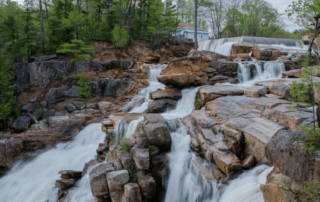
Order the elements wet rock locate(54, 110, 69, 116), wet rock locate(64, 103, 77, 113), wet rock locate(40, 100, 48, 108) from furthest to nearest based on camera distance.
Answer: wet rock locate(40, 100, 48, 108)
wet rock locate(64, 103, 77, 113)
wet rock locate(54, 110, 69, 116)

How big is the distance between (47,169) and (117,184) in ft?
18.1

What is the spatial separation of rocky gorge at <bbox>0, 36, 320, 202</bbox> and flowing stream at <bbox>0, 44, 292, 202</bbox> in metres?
0.04

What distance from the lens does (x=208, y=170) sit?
589 centimetres

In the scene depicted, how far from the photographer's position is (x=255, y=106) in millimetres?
7289

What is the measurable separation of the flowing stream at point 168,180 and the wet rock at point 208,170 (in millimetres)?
130

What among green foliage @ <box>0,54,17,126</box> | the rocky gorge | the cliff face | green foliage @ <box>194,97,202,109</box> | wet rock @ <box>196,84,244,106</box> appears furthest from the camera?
green foliage @ <box>0,54,17,126</box>

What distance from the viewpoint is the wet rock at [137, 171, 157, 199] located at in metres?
5.69

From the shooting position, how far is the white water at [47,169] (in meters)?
7.55

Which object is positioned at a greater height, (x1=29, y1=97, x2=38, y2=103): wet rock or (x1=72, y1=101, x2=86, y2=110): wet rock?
(x1=29, y1=97, x2=38, y2=103): wet rock

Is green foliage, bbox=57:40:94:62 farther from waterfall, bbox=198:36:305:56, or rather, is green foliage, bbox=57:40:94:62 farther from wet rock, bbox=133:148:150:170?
waterfall, bbox=198:36:305:56

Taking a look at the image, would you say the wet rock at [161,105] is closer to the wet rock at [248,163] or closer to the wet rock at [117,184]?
the wet rock at [117,184]

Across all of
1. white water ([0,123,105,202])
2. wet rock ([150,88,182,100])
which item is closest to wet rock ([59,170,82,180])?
white water ([0,123,105,202])

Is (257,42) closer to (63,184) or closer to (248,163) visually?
(248,163)

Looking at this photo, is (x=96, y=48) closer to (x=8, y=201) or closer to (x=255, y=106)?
(x=8, y=201)
